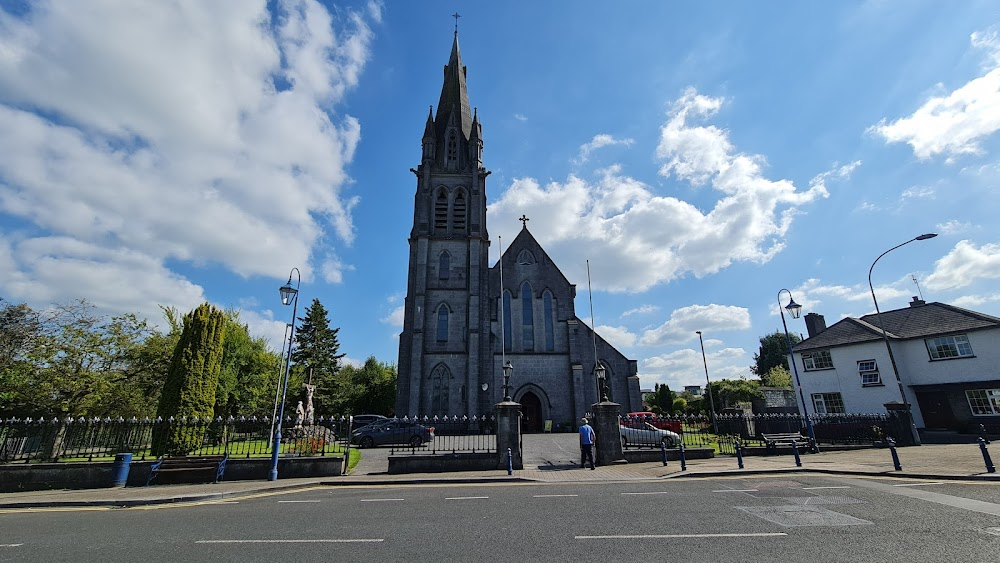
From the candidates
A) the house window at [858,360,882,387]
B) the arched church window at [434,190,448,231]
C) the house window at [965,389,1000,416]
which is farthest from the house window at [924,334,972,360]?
the arched church window at [434,190,448,231]

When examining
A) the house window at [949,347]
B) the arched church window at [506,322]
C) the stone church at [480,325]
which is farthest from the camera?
the arched church window at [506,322]

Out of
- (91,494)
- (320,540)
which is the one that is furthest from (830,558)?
(91,494)

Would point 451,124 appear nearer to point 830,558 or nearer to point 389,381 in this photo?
point 389,381

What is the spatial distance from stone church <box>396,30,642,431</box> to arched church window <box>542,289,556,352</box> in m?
0.09

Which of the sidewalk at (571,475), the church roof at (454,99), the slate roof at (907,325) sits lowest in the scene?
the sidewalk at (571,475)

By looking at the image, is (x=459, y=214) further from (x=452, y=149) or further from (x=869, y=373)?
(x=869, y=373)

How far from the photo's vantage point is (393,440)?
22.9m

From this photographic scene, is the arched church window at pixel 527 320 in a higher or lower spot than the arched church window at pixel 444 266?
lower

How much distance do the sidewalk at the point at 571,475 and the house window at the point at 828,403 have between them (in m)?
15.2

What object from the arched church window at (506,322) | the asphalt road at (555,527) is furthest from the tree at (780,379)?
the asphalt road at (555,527)

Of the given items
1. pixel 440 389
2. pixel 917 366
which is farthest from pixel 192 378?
pixel 917 366

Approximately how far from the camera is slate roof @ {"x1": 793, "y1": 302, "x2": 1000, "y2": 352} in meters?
26.0

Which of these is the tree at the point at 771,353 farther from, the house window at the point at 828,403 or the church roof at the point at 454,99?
the church roof at the point at 454,99

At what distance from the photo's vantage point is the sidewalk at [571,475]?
444 inches
